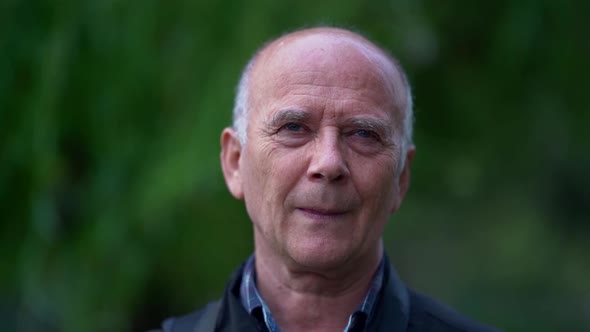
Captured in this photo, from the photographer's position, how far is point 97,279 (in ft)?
14.0

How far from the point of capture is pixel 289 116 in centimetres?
228

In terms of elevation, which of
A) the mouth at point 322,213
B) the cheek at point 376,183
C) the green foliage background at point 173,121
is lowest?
the green foliage background at point 173,121

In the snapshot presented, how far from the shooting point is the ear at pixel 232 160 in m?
2.52

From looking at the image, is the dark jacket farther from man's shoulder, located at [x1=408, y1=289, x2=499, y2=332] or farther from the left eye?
the left eye

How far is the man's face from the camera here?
7.25 ft

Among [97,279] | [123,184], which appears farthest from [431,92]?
[97,279]

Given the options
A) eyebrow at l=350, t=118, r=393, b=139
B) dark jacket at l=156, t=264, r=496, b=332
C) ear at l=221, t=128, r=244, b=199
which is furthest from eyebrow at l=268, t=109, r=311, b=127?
dark jacket at l=156, t=264, r=496, b=332

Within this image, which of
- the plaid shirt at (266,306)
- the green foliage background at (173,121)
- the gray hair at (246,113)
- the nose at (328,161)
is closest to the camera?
the nose at (328,161)

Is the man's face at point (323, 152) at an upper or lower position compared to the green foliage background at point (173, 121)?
upper

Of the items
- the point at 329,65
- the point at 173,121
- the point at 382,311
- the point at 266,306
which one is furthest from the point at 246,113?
the point at 173,121

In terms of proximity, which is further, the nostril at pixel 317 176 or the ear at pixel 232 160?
the ear at pixel 232 160

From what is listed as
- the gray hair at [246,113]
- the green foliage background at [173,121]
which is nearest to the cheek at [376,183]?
the gray hair at [246,113]

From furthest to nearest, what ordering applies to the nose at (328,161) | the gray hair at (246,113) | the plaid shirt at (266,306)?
the gray hair at (246,113) < the plaid shirt at (266,306) < the nose at (328,161)

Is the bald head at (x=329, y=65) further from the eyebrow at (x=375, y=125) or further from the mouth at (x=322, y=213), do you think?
the mouth at (x=322, y=213)
